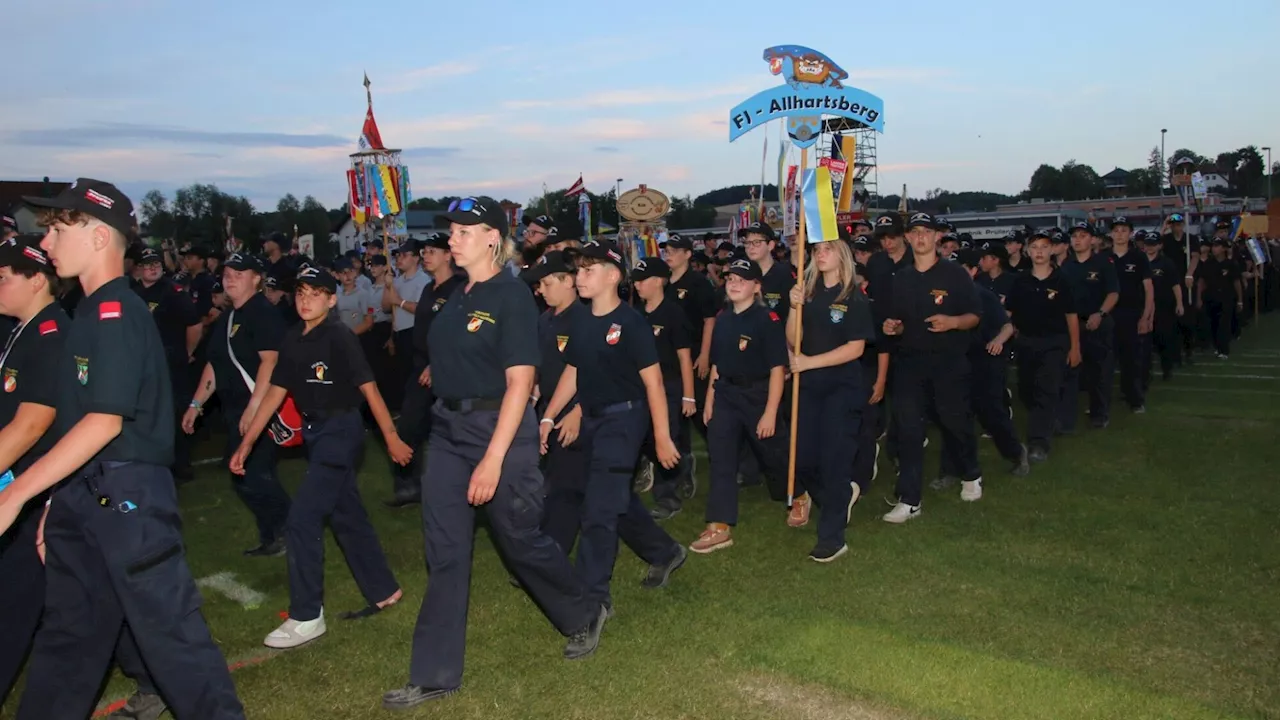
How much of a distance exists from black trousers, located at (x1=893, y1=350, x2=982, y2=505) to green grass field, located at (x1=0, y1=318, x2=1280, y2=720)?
410mm

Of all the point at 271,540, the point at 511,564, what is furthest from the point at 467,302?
the point at 271,540

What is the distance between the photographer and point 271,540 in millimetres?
7219

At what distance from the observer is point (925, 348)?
305 inches

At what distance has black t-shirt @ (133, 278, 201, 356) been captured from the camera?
30.8 ft

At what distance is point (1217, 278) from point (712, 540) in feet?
45.6

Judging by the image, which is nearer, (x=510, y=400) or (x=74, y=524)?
(x=74, y=524)

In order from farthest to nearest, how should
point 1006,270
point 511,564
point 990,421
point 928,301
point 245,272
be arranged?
point 1006,270 < point 990,421 < point 928,301 < point 245,272 < point 511,564

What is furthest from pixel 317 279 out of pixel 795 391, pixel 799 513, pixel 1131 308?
pixel 1131 308

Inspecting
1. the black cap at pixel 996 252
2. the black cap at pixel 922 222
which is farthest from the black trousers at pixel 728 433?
the black cap at pixel 996 252

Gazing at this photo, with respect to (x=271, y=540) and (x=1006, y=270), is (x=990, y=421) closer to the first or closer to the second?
(x=1006, y=270)

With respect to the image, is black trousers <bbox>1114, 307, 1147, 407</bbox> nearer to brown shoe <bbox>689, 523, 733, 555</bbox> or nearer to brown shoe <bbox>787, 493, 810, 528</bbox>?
brown shoe <bbox>787, 493, 810, 528</bbox>

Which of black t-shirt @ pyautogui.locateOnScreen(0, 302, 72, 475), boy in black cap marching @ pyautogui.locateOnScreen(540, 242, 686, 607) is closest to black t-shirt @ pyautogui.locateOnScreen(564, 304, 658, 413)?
boy in black cap marching @ pyautogui.locateOnScreen(540, 242, 686, 607)

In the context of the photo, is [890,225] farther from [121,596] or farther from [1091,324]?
[121,596]

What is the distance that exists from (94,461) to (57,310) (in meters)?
0.92
